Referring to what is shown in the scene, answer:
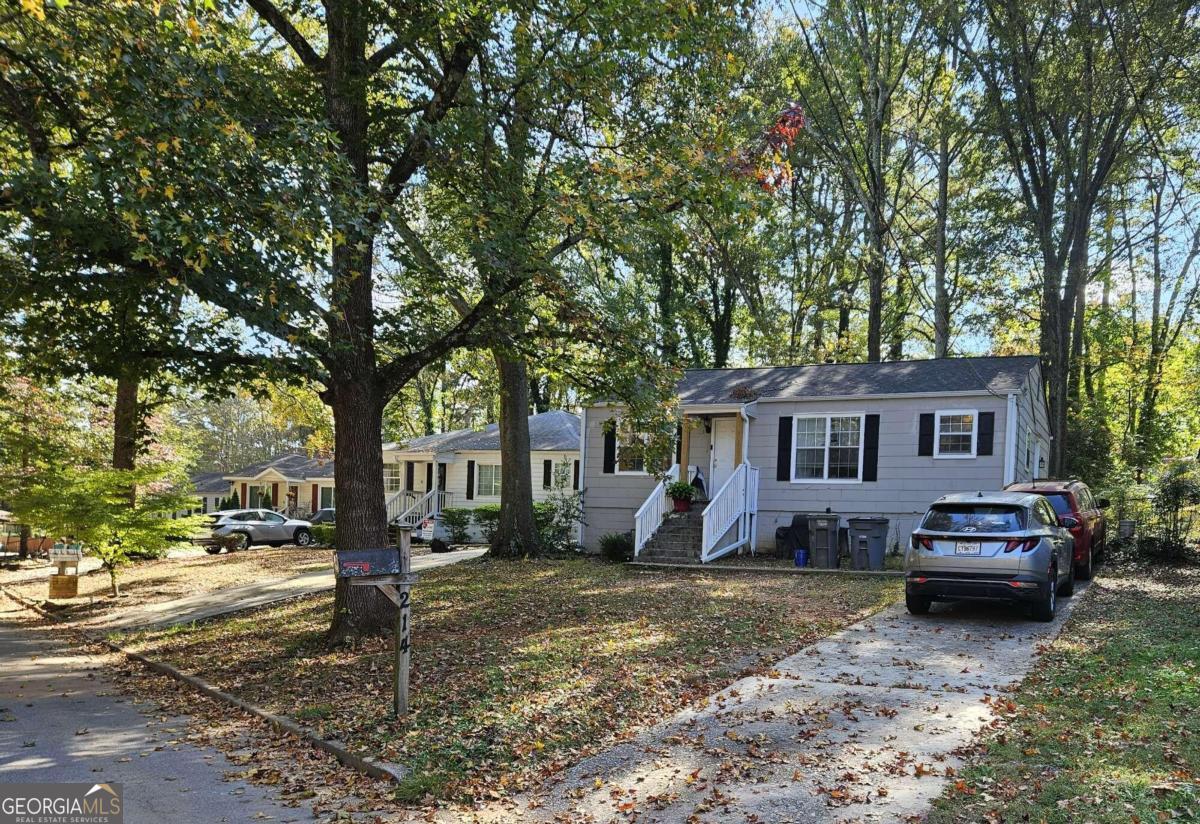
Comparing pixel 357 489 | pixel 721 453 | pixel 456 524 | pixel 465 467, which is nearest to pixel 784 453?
pixel 721 453

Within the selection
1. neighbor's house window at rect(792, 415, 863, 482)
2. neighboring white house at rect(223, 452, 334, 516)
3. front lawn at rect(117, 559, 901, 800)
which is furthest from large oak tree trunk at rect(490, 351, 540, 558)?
neighboring white house at rect(223, 452, 334, 516)

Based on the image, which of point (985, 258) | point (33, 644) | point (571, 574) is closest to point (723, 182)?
point (571, 574)

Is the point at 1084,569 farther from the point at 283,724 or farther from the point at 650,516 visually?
the point at 283,724

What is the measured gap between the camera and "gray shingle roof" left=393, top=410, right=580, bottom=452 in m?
27.5

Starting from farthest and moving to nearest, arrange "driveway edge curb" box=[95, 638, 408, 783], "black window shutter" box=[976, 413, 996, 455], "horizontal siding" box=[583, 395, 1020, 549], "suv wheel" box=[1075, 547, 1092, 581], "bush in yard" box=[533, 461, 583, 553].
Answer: "bush in yard" box=[533, 461, 583, 553] < "horizontal siding" box=[583, 395, 1020, 549] < "black window shutter" box=[976, 413, 996, 455] < "suv wheel" box=[1075, 547, 1092, 581] < "driveway edge curb" box=[95, 638, 408, 783]

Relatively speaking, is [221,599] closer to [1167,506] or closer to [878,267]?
[1167,506]

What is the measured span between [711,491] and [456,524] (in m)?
8.38

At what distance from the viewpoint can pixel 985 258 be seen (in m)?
27.9

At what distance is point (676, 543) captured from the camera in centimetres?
1723

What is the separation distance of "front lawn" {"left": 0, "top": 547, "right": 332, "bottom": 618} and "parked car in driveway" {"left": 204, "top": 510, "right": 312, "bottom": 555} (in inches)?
115

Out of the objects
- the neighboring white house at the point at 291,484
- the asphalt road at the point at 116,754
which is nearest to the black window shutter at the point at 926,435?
the asphalt road at the point at 116,754

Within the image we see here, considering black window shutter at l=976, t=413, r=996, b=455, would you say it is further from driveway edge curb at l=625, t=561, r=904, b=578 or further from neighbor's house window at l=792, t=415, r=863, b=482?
driveway edge curb at l=625, t=561, r=904, b=578

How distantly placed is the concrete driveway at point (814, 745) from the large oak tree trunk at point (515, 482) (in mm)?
10671

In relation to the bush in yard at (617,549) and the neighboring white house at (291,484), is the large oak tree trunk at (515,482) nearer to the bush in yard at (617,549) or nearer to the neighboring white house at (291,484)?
the bush in yard at (617,549)
